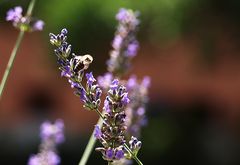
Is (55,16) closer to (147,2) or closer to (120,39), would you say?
(147,2)

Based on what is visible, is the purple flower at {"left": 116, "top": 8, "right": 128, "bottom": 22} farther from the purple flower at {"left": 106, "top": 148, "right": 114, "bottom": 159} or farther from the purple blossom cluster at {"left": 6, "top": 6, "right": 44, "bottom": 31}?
the purple flower at {"left": 106, "top": 148, "right": 114, "bottom": 159}

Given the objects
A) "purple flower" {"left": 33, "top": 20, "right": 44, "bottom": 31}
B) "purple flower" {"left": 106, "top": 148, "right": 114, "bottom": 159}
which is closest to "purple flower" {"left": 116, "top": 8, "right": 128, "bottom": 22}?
"purple flower" {"left": 33, "top": 20, "right": 44, "bottom": 31}

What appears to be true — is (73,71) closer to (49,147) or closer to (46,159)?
(46,159)

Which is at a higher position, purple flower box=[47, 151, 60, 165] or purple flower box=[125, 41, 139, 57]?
purple flower box=[125, 41, 139, 57]

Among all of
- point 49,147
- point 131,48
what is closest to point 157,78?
point 131,48

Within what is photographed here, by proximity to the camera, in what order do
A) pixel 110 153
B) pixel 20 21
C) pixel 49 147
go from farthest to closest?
pixel 49 147, pixel 20 21, pixel 110 153

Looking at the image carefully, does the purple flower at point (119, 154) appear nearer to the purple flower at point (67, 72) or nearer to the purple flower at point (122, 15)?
the purple flower at point (67, 72)
